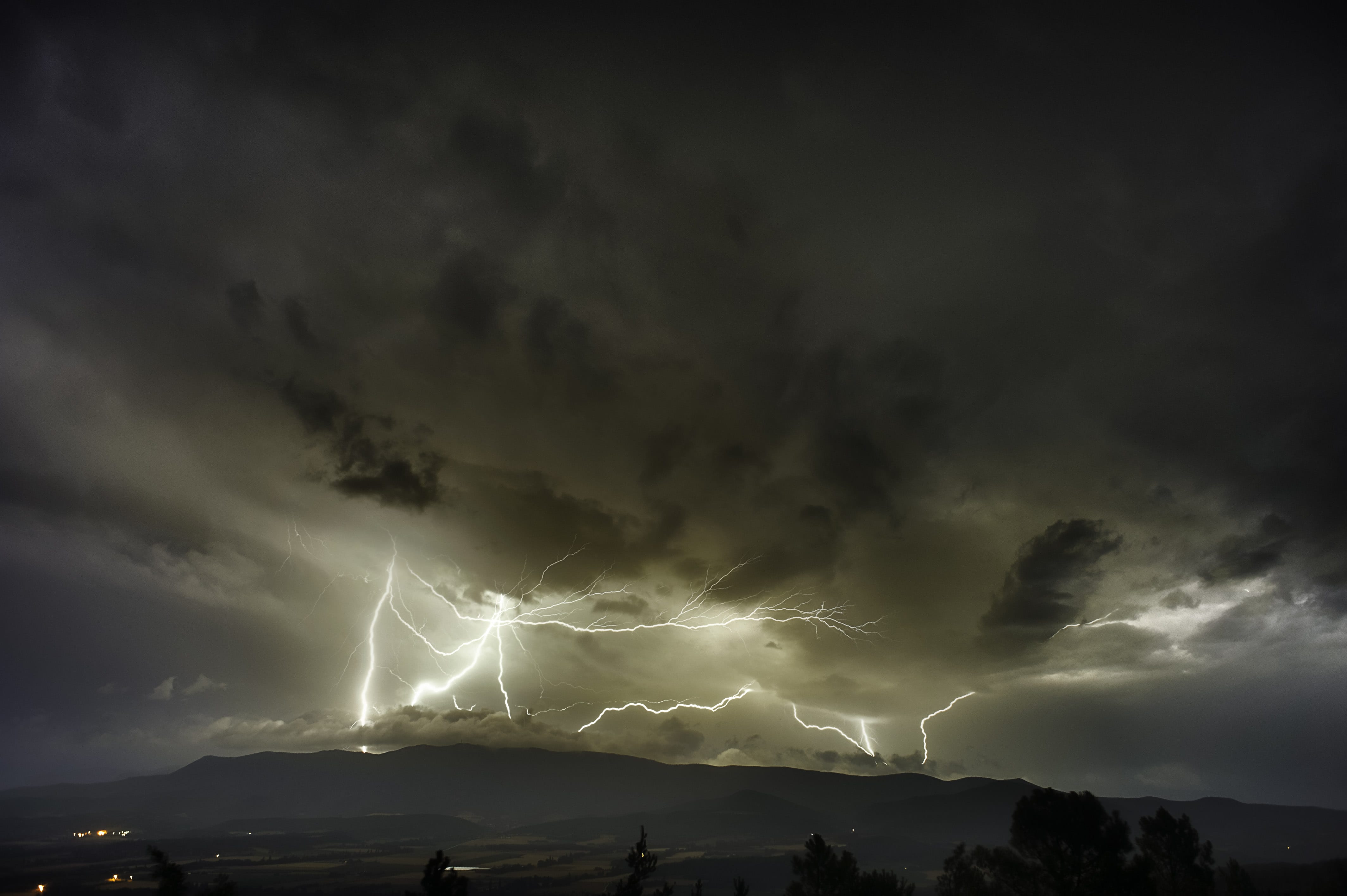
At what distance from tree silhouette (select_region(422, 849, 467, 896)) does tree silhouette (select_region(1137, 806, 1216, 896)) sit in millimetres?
38271

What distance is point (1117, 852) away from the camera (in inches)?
1057

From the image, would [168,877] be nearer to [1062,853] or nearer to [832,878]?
[832,878]

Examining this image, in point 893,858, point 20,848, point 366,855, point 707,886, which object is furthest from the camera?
point 893,858

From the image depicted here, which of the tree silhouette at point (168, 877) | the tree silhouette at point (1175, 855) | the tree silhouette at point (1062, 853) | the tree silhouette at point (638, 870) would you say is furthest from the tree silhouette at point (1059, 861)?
the tree silhouette at point (168, 877)

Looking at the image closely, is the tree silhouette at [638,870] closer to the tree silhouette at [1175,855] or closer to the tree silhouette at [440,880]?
the tree silhouette at [440,880]

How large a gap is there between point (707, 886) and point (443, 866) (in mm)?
153220

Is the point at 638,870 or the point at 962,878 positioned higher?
the point at 638,870

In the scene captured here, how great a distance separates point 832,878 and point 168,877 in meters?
28.2

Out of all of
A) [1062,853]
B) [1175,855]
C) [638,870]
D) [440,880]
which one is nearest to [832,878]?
[1062,853]

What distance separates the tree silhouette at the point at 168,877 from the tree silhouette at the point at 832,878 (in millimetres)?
25187

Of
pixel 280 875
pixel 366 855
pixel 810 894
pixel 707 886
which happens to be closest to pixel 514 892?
pixel 707 886

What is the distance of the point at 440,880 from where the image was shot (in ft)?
54.7

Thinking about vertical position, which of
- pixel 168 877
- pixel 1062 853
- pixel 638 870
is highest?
pixel 638 870

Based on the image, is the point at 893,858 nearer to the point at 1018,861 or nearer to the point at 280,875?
the point at 280,875
